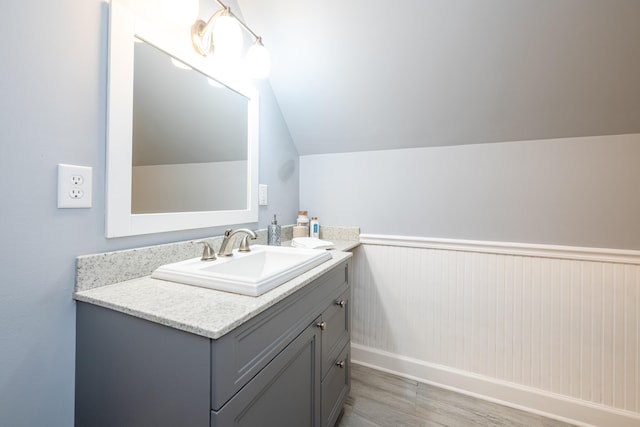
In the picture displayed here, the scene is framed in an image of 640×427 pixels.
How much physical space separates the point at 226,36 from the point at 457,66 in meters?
1.09

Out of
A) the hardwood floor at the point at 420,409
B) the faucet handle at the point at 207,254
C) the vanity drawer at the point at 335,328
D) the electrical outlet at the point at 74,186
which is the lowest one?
the hardwood floor at the point at 420,409

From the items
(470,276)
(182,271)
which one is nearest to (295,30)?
(182,271)

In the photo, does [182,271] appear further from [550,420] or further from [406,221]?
[550,420]

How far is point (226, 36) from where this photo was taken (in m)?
1.11

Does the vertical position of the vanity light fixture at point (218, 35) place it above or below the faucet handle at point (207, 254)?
above

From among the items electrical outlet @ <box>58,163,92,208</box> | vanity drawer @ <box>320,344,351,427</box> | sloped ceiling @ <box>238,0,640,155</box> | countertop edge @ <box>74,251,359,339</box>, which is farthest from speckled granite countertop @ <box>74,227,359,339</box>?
sloped ceiling @ <box>238,0,640,155</box>

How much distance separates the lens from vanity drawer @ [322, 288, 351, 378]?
111 cm

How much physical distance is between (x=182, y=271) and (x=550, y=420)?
75.4 inches

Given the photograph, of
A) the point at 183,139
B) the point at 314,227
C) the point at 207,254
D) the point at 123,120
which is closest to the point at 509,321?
the point at 314,227

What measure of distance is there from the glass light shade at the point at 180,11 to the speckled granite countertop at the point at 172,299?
837 mm

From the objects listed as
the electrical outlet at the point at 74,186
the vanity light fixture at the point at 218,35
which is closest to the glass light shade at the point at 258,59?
the vanity light fixture at the point at 218,35

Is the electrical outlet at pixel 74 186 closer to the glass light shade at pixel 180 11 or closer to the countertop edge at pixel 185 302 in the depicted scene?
the countertop edge at pixel 185 302

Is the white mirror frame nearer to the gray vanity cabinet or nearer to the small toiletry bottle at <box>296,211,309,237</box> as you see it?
the gray vanity cabinet

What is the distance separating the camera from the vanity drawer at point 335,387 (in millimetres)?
1115
